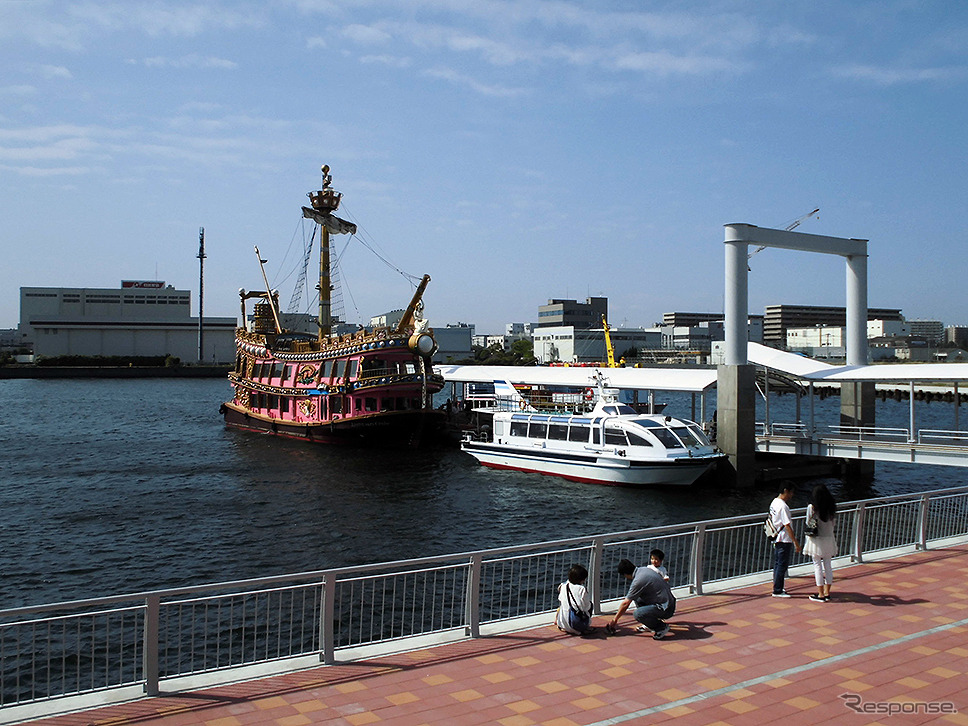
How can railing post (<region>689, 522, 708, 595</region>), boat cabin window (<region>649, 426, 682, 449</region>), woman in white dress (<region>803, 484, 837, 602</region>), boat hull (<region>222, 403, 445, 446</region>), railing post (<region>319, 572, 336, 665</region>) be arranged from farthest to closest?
1. boat hull (<region>222, 403, 445, 446</region>)
2. boat cabin window (<region>649, 426, 682, 449</region>)
3. railing post (<region>689, 522, 708, 595</region>)
4. woman in white dress (<region>803, 484, 837, 602</region>)
5. railing post (<region>319, 572, 336, 665</region>)

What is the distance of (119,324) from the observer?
6678 inches

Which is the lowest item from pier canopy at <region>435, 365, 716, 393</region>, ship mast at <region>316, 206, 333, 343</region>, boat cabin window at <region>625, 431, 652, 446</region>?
boat cabin window at <region>625, 431, 652, 446</region>

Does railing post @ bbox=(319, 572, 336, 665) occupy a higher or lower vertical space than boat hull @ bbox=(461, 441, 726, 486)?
higher

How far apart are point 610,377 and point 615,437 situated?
702cm

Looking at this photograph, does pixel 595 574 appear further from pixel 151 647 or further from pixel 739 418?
pixel 739 418

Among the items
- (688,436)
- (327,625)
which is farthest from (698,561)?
(688,436)

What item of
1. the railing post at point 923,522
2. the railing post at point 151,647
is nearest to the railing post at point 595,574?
the railing post at point 151,647

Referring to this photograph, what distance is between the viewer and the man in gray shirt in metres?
10.4

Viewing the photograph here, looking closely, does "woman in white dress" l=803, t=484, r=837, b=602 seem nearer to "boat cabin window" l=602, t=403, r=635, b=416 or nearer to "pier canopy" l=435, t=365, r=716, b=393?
"boat cabin window" l=602, t=403, r=635, b=416

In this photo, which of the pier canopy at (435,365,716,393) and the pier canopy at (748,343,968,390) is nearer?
the pier canopy at (748,343,968,390)

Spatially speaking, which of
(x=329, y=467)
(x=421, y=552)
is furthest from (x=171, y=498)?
(x=421, y=552)

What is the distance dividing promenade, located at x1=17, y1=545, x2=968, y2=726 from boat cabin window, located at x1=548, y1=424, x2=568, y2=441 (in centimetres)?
2610

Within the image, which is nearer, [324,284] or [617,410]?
[617,410]

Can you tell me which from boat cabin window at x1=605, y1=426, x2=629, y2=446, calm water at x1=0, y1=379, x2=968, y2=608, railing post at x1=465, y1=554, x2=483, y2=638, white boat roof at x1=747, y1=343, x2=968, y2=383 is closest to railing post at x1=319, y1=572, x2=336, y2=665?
railing post at x1=465, y1=554, x2=483, y2=638
